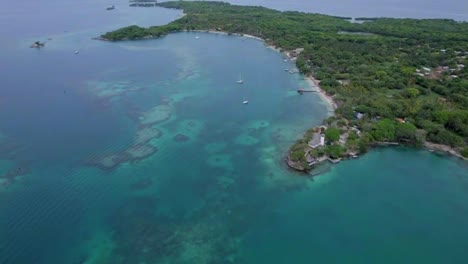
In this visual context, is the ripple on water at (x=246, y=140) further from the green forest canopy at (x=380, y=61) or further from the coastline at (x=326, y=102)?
the green forest canopy at (x=380, y=61)

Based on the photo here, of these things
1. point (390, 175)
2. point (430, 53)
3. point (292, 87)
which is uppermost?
point (430, 53)

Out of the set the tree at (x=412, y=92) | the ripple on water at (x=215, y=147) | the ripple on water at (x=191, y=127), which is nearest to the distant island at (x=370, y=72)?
the tree at (x=412, y=92)

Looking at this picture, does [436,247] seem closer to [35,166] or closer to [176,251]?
[176,251]

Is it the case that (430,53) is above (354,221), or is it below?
above

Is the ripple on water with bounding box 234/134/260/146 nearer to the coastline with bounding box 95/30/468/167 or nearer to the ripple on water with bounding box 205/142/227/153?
the ripple on water with bounding box 205/142/227/153

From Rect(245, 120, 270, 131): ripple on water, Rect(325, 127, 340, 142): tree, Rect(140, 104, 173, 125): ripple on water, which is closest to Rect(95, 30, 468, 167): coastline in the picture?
Rect(325, 127, 340, 142): tree

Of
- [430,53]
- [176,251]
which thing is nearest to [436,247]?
[176,251]

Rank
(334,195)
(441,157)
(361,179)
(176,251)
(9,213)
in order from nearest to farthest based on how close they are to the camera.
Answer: (176,251)
(9,213)
(334,195)
(361,179)
(441,157)
